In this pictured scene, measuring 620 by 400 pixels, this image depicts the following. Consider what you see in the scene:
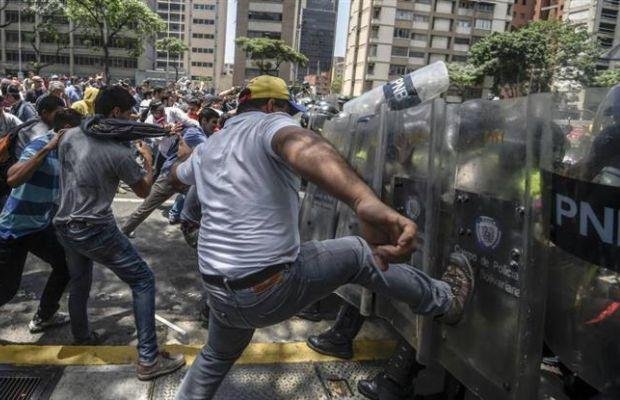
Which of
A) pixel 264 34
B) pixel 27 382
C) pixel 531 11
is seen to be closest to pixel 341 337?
pixel 27 382

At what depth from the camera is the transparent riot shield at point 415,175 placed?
2633 mm

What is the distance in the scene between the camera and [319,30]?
19275cm

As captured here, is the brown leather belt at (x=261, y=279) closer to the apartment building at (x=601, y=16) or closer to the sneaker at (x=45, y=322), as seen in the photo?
the sneaker at (x=45, y=322)

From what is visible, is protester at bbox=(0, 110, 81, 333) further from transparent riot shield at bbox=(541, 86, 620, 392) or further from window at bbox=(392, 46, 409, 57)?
window at bbox=(392, 46, 409, 57)

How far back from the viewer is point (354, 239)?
221cm

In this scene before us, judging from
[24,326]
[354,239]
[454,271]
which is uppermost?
[354,239]

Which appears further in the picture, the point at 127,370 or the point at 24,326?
the point at 24,326

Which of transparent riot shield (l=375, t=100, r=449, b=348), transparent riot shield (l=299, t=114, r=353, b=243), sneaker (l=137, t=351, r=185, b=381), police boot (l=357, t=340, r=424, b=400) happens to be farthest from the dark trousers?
police boot (l=357, t=340, r=424, b=400)

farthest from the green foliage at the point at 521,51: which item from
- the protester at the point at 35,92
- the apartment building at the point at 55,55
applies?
the apartment building at the point at 55,55

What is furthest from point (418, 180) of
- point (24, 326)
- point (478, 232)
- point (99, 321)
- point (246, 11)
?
point (246, 11)

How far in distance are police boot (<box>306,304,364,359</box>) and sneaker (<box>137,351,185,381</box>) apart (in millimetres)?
888

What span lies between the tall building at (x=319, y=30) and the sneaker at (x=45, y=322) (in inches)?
7235

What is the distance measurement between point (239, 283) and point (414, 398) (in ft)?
4.89

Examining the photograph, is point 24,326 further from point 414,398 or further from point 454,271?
point 454,271
